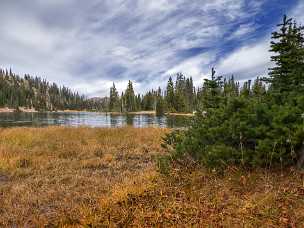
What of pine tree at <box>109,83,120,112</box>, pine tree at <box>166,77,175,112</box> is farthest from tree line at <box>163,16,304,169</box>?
pine tree at <box>109,83,120,112</box>

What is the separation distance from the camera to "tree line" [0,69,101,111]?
130 meters

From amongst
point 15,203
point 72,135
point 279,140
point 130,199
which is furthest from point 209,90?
point 72,135

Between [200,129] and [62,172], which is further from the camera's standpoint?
[62,172]

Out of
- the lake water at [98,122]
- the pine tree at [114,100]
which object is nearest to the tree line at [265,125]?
the lake water at [98,122]

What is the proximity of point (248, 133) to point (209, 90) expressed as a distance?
330 centimetres

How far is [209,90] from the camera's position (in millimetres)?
8078

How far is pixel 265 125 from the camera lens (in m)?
4.88

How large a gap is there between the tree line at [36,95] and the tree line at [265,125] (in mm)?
133008

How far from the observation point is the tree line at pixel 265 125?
4586 millimetres

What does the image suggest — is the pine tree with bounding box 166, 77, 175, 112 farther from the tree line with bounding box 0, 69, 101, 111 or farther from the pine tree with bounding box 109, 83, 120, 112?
→ the tree line with bounding box 0, 69, 101, 111

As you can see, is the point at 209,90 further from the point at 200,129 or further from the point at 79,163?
the point at 79,163

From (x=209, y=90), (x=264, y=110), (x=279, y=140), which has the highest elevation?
(x=209, y=90)

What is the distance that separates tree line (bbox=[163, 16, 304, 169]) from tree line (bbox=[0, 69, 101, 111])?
13301 cm

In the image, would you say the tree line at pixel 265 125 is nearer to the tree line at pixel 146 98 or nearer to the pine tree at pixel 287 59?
the pine tree at pixel 287 59
